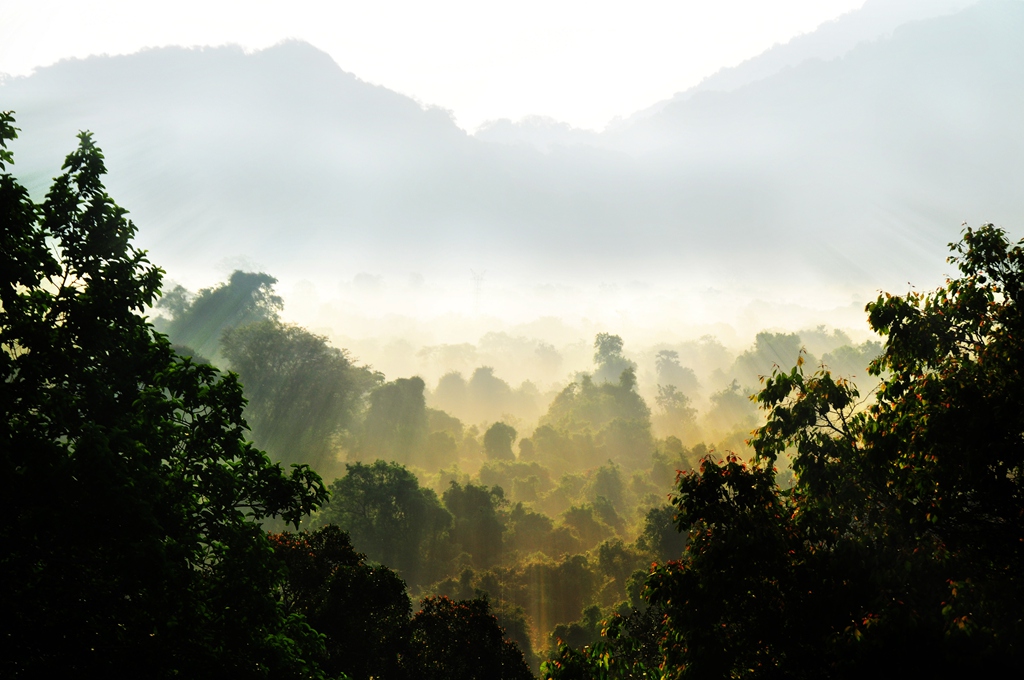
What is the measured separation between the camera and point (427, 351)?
149250 millimetres

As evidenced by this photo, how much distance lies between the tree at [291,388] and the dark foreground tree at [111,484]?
42.5m

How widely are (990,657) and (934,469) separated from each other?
89.1 inches

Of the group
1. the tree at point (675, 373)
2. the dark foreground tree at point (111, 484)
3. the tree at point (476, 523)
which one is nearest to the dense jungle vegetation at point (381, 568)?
the dark foreground tree at point (111, 484)

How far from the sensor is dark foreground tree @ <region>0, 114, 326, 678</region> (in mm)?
5535

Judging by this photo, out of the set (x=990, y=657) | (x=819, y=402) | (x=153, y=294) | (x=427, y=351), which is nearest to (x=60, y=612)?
(x=153, y=294)

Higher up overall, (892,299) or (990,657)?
(892,299)

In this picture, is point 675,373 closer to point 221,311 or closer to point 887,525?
point 221,311

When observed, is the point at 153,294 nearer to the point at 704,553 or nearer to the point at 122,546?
the point at 122,546

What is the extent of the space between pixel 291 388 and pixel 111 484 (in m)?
48.6

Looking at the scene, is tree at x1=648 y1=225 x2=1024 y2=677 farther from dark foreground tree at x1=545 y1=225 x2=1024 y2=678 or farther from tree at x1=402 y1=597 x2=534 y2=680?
tree at x1=402 y1=597 x2=534 y2=680

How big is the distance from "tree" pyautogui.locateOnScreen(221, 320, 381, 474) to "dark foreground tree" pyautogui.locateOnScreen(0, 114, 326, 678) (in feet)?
140

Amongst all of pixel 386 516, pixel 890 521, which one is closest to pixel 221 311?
pixel 386 516

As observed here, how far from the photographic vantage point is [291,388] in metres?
50.9

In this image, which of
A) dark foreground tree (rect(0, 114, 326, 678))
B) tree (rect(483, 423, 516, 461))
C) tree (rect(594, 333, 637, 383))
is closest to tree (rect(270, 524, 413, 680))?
dark foreground tree (rect(0, 114, 326, 678))
